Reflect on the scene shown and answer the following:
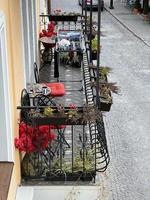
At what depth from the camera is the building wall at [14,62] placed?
21.4 feet

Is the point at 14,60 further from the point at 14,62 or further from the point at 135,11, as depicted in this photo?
the point at 135,11

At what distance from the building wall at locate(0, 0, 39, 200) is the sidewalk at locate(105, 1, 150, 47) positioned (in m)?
15.9

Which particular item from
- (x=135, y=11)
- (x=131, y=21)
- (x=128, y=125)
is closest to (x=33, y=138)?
(x=128, y=125)

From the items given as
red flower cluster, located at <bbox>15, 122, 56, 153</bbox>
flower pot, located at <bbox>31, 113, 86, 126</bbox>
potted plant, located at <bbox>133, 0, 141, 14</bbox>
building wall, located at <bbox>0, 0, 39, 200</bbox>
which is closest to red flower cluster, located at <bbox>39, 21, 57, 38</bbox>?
building wall, located at <bbox>0, 0, 39, 200</bbox>

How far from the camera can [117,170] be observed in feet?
33.2

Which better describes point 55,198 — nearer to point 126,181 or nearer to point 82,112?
point 82,112

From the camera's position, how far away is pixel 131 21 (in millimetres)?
29859

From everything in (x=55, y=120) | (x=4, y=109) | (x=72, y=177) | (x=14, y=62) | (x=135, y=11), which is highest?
(x=14, y=62)

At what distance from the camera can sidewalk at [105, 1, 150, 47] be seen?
25.3 metres

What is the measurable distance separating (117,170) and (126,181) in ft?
1.74

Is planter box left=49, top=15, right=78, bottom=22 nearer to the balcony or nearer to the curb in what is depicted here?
the balcony

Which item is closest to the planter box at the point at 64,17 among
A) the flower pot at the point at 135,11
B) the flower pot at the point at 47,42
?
the flower pot at the point at 47,42

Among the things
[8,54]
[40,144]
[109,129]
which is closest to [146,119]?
[109,129]

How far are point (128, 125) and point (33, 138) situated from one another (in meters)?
5.82
